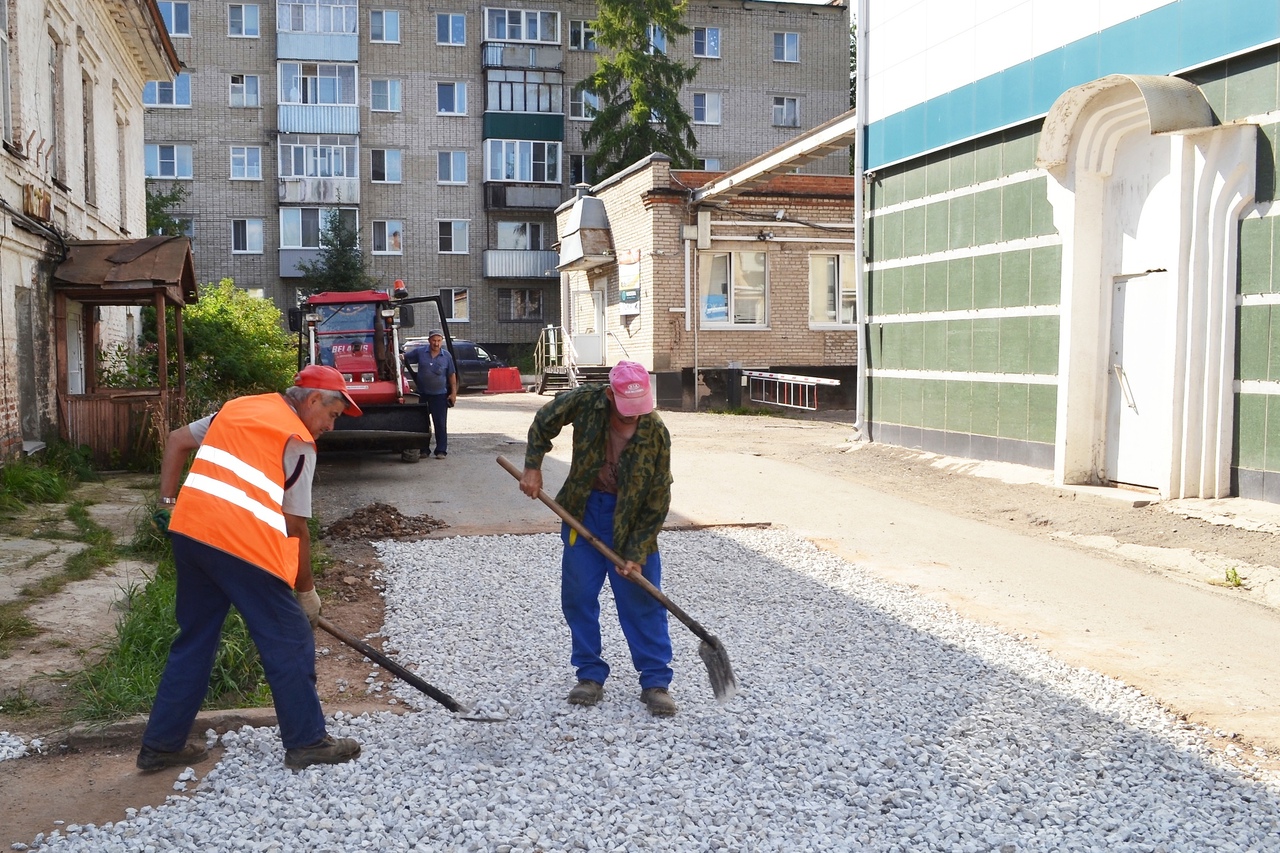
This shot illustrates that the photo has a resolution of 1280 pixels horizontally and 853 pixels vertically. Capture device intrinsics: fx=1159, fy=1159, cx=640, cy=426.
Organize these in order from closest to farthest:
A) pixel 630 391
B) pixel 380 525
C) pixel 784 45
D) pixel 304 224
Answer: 1. pixel 630 391
2. pixel 380 525
3. pixel 304 224
4. pixel 784 45

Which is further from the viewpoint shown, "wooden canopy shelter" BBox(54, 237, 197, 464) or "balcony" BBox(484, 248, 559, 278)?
"balcony" BBox(484, 248, 559, 278)

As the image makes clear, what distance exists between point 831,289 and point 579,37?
20.5 metres

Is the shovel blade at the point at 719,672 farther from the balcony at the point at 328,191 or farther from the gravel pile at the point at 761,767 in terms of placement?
the balcony at the point at 328,191

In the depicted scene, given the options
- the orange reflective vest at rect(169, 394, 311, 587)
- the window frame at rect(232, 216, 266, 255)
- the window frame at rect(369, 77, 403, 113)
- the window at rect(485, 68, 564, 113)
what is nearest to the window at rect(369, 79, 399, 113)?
the window frame at rect(369, 77, 403, 113)

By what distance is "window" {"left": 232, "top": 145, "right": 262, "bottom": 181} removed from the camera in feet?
129

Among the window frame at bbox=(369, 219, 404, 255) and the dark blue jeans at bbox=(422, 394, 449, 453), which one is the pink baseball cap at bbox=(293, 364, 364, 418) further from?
the window frame at bbox=(369, 219, 404, 255)

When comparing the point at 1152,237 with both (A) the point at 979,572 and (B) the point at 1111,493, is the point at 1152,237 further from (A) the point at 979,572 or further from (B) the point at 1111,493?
(A) the point at 979,572

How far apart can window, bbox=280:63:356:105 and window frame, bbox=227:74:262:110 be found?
87cm

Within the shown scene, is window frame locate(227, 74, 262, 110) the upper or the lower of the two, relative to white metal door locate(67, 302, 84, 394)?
upper

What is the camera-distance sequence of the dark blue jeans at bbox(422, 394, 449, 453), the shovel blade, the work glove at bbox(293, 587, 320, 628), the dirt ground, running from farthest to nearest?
1. the dark blue jeans at bbox(422, 394, 449, 453)
2. the shovel blade
3. the work glove at bbox(293, 587, 320, 628)
4. the dirt ground

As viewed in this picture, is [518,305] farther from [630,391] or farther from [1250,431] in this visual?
[630,391]

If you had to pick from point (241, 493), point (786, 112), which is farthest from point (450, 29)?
point (241, 493)

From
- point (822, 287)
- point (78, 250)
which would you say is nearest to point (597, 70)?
point (822, 287)

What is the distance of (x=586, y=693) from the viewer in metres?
5.16
